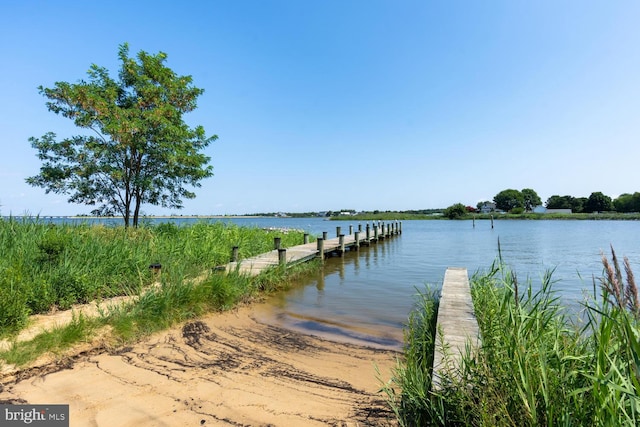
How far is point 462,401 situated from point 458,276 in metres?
7.64

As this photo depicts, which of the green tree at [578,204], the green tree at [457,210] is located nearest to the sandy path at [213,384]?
the green tree at [457,210]

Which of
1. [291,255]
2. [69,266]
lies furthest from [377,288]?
[69,266]

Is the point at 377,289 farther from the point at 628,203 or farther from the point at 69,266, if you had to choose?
the point at 628,203

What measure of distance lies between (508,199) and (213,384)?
146419 millimetres

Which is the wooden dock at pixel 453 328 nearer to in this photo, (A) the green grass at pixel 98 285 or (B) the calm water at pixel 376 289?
(B) the calm water at pixel 376 289

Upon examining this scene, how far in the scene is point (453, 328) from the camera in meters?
5.32

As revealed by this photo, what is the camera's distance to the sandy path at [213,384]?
357 centimetres

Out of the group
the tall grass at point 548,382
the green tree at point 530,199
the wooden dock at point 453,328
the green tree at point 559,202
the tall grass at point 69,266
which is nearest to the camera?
the tall grass at point 548,382

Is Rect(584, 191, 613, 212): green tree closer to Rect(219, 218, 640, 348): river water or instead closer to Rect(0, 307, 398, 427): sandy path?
Rect(219, 218, 640, 348): river water

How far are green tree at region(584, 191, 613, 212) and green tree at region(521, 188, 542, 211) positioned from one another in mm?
18937

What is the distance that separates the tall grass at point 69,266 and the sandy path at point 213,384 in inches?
64.0

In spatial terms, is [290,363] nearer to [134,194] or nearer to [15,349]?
[15,349]

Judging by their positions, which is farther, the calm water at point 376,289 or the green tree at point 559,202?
the green tree at point 559,202

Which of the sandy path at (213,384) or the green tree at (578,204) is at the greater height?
the green tree at (578,204)
